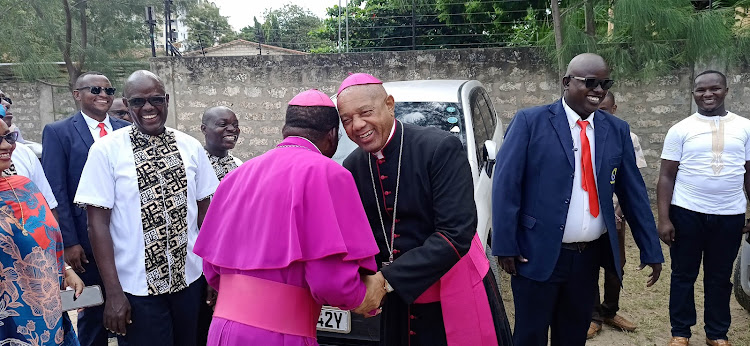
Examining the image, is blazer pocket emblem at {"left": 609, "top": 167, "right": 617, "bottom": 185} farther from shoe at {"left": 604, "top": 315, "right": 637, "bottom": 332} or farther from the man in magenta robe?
shoe at {"left": 604, "top": 315, "right": 637, "bottom": 332}

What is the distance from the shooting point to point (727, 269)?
4062mm

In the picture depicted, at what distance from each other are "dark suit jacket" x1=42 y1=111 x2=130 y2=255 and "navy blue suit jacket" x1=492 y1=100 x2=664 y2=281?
2579mm

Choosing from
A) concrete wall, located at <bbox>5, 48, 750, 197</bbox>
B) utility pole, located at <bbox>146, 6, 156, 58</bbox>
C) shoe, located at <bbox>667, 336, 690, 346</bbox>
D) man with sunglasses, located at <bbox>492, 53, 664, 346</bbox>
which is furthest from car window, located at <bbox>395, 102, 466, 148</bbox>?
utility pole, located at <bbox>146, 6, 156, 58</bbox>

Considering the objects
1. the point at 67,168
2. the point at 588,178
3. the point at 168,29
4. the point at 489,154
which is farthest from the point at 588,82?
the point at 168,29

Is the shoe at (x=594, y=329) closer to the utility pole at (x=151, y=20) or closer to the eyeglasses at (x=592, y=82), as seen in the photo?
the eyeglasses at (x=592, y=82)

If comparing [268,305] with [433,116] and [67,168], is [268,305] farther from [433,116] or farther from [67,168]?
[433,116]

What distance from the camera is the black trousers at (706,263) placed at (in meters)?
4.02

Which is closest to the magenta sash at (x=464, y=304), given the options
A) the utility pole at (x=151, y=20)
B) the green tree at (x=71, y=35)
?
the utility pole at (x=151, y=20)

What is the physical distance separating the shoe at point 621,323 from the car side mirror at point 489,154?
1.55 metres

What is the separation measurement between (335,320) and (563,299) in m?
1.34

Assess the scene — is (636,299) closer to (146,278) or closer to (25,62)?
(146,278)

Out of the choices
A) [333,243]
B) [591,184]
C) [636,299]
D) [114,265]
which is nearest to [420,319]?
[333,243]

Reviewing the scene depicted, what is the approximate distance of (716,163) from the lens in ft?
13.1

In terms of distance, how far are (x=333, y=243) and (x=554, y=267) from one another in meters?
1.60
